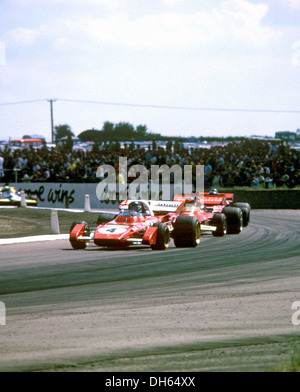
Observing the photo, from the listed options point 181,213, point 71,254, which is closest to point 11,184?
point 181,213

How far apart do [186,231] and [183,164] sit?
15453 mm

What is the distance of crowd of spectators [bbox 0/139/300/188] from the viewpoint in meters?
29.7

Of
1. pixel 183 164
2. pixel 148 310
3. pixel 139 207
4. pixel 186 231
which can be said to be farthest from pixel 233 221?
pixel 183 164

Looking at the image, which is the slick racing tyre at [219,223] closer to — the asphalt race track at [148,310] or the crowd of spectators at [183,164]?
the asphalt race track at [148,310]

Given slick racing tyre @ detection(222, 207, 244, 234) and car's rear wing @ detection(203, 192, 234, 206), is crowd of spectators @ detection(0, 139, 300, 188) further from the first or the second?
slick racing tyre @ detection(222, 207, 244, 234)

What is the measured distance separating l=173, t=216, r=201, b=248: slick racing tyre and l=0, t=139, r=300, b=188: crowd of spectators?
1400 centimetres

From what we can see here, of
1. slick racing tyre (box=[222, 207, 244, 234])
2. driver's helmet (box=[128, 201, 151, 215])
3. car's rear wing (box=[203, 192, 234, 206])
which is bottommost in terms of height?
slick racing tyre (box=[222, 207, 244, 234])

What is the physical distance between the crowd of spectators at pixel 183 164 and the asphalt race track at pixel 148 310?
52.5ft

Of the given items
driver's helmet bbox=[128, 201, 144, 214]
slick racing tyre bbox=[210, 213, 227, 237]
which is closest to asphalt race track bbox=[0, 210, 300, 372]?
driver's helmet bbox=[128, 201, 144, 214]

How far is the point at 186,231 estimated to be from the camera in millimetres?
14719

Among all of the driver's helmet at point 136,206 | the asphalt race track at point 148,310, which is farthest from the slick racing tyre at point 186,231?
the driver's helmet at point 136,206

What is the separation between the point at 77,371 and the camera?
5188 mm

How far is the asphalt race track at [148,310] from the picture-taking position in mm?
5611

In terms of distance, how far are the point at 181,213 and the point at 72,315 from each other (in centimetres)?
954
